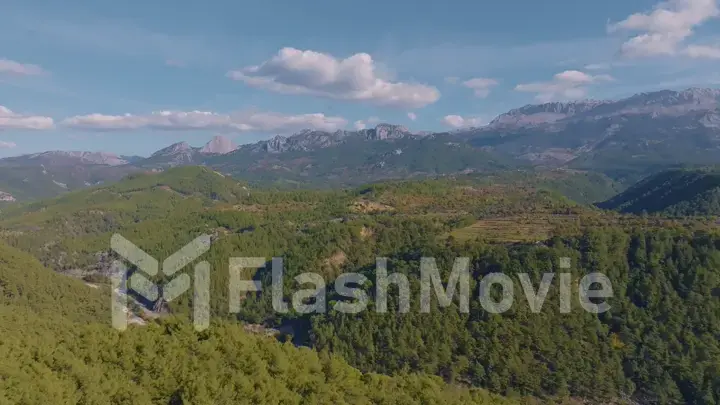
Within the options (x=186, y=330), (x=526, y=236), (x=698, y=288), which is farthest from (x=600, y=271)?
(x=186, y=330)

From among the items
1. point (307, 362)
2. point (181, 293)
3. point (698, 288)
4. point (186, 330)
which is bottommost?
point (181, 293)

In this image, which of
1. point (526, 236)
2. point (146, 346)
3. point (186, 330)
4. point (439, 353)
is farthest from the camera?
point (526, 236)

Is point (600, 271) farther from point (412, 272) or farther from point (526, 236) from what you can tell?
point (412, 272)

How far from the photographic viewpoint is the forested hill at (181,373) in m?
30.8

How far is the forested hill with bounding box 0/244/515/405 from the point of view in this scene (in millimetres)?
30797

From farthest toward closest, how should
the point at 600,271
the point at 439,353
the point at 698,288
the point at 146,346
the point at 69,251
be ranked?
the point at 69,251, the point at 600,271, the point at 698,288, the point at 439,353, the point at 146,346

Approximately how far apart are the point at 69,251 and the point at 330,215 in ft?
299

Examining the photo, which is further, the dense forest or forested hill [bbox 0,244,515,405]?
the dense forest

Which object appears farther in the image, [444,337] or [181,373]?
[444,337]

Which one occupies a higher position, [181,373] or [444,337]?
[181,373]

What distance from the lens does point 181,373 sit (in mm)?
34500

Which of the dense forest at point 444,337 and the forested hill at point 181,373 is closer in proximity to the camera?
the forested hill at point 181,373

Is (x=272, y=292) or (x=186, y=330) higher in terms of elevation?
(x=186, y=330)

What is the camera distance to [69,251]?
181 meters
